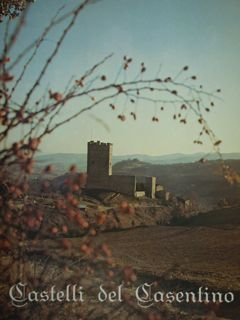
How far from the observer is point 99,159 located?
33750mm

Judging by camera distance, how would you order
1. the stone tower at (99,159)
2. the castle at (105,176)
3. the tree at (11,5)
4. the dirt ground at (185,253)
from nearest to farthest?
the tree at (11,5) → the dirt ground at (185,253) → the castle at (105,176) → the stone tower at (99,159)

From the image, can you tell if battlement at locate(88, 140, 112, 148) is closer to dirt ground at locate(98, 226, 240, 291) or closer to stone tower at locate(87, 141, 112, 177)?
stone tower at locate(87, 141, 112, 177)

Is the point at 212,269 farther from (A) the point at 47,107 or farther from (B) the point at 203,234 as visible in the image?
(A) the point at 47,107

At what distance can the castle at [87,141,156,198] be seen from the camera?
32297 millimetres

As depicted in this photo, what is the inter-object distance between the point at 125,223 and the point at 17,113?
76.9ft

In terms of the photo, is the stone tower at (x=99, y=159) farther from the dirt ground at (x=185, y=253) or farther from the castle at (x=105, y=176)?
the dirt ground at (x=185, y=253)

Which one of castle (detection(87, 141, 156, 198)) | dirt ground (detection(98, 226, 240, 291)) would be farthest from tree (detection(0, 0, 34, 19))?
castle (detection(87, 141, 156, 198))

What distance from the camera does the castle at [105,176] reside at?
32297 millimetres

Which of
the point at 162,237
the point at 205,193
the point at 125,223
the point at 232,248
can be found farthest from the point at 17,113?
the point at 205,193

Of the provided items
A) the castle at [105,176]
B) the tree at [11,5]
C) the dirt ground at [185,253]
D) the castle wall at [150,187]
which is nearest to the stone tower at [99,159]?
the castle at [105,176]

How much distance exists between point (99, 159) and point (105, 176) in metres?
1.71

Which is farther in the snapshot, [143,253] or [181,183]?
[181,183]

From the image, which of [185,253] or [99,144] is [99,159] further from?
[185,253]

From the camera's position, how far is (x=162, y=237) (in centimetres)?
2130
